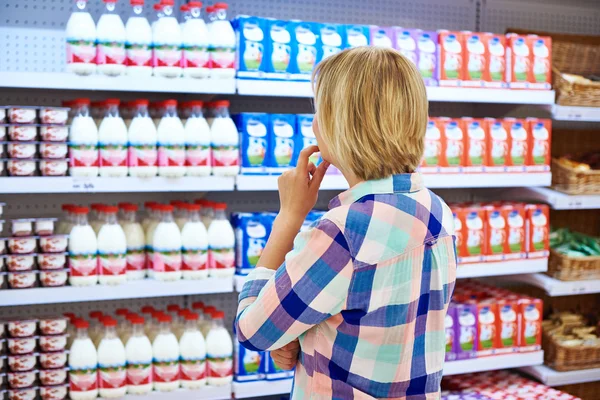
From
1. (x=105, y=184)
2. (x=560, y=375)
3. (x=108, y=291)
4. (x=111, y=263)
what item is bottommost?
(x=560, y=375)

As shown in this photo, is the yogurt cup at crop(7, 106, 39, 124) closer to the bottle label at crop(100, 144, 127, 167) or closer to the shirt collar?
the bottle label at crop(100, 144, 127, 167)

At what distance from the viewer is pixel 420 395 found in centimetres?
138

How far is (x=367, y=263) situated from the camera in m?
1.28

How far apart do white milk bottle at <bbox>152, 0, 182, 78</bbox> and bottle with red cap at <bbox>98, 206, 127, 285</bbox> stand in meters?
0.59

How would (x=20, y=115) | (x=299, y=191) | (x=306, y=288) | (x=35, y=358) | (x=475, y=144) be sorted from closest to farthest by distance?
1. (x=306, y=288)
2. (x=299, y=191)
3. (x=20, y=115)
4. (x=35, y=358)
5. (x=475, y=144)

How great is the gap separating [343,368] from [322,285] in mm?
179

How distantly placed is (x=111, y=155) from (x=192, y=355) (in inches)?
34.5

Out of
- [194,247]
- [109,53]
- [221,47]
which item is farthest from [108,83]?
[194,247]

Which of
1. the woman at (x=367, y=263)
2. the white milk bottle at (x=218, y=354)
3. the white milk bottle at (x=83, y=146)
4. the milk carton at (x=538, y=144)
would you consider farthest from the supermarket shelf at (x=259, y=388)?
the woman at (x=367, y=263)

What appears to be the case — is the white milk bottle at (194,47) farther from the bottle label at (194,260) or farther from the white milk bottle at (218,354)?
the white milk bottle at (218,354)

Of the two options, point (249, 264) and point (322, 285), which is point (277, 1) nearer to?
point (249, 264)

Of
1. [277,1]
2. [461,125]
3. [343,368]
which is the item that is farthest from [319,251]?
[277,1]

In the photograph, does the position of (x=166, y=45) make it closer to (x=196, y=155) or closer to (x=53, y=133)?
(x=196, y=155)

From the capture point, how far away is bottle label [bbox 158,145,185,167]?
9.44 ft
